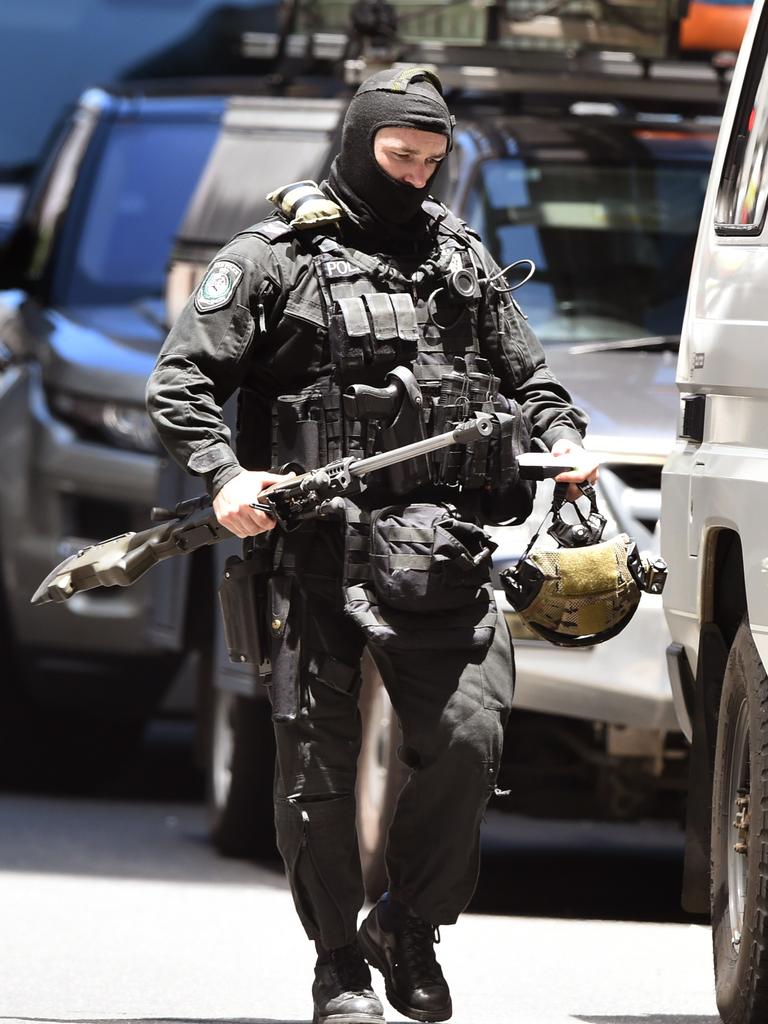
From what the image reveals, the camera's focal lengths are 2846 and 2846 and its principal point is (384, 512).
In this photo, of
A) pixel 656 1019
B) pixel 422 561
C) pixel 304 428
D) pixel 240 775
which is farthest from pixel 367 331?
pixel 240 775

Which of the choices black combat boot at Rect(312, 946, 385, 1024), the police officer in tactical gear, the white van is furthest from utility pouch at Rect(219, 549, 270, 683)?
the white van

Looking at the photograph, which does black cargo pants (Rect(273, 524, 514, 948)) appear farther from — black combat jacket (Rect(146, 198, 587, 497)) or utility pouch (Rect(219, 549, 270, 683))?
black combat jacket (Rect(146, 198, 587, 497))

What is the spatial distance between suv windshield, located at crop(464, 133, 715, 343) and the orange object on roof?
778 mm

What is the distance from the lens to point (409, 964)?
6.17 metres

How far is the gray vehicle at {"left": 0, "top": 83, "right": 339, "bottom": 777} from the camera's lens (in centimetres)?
1188

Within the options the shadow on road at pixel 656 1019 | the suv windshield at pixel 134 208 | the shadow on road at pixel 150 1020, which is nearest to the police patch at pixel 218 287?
the shadow on road at pixel 150 1020

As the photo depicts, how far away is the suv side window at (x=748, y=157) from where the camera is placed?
6340mm

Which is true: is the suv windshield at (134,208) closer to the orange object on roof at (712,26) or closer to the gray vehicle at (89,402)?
the gray vehicle at (89,402)

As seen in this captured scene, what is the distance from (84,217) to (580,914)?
5.13m

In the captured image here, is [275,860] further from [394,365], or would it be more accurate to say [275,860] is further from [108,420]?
[394,365]

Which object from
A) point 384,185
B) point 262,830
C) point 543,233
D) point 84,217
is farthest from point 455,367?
point 84,217

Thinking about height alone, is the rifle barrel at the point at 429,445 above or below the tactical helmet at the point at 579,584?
above

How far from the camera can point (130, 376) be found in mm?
11828

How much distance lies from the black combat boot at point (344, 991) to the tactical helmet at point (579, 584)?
830 mm
